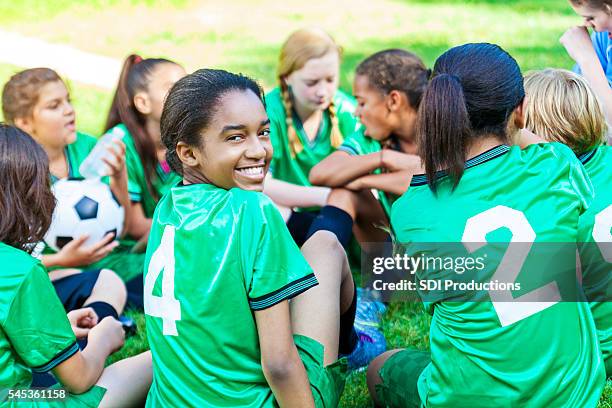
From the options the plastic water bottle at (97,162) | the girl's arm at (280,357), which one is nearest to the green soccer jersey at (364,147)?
the plastic water bottle at (97,162)

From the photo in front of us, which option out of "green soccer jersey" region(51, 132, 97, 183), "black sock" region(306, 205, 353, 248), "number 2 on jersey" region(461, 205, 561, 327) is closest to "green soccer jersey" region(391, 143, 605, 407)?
"number 2 on jersey" region(461, 205, 561, 327)

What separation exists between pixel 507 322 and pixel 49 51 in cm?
807

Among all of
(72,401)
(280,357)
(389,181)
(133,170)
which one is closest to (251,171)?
(280,357)

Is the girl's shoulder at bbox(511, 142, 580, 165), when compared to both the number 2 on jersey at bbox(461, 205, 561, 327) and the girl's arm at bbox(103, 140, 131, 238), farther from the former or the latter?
the girl's arm at bbox(103, 140, 131, 238)

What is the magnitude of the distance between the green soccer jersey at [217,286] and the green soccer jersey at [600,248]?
113 centimetres

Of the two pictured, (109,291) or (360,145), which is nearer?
(109,291)

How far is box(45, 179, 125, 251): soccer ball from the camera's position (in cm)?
424

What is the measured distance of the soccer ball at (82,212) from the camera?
167 inches

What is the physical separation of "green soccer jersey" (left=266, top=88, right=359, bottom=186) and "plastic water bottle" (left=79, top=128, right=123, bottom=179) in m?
0.89

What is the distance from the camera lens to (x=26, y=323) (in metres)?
2.66

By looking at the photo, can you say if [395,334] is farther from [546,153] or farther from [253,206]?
[253,206]

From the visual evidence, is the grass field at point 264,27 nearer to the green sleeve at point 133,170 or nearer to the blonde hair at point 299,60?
the blonde hair at point 299,60

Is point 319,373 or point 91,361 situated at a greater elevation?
point 319,373

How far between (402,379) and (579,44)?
220 cm
